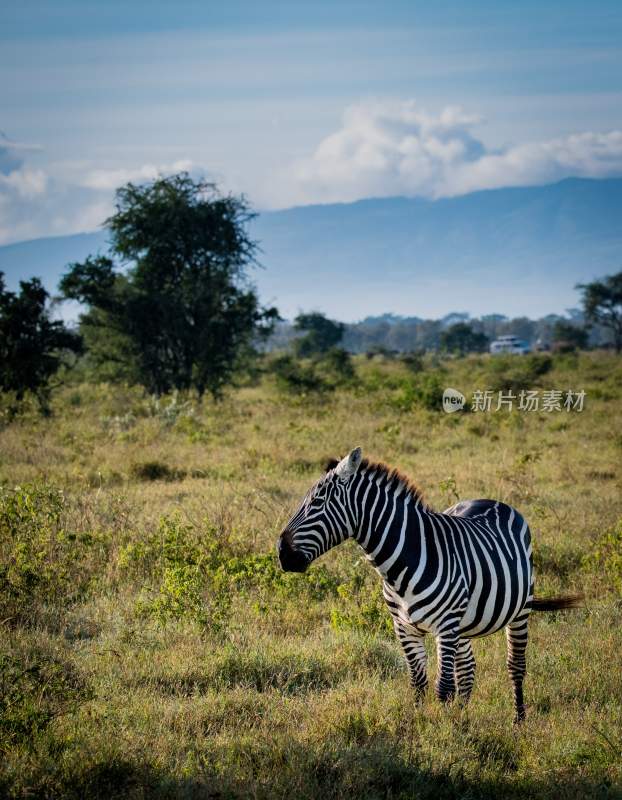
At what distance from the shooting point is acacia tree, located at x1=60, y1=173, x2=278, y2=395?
91.5 feet

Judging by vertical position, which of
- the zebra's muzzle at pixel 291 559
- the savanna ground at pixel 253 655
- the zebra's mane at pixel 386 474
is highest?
the zebra's mane at pixel 386 474

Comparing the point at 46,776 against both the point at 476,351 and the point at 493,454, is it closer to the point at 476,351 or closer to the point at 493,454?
the point at 493,454

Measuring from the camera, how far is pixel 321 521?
5488 millimetres

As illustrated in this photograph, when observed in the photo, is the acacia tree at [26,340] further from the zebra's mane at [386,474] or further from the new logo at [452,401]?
the zebra's mane at [386,474]

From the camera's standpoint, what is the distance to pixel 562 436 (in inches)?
759

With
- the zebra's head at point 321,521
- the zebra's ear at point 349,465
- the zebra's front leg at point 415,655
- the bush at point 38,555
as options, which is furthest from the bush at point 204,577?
the zebra's ear at point 349,465

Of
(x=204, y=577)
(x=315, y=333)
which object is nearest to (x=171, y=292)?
(x=204, y=577)

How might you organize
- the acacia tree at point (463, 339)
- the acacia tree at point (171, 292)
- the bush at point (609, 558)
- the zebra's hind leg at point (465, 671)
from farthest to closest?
the acacia tree at point (463, 339)
the acacia tree at point (171, 292)
the bush at point (609, 558)
the zebra's hind leg at point (465, 671)

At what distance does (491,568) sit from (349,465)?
1.40m

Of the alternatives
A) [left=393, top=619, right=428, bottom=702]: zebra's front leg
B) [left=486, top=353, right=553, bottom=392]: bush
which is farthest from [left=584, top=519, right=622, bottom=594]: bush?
[left=486, top=353, right=553, bottom=392]: bush

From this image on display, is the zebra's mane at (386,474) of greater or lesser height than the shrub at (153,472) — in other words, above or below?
above

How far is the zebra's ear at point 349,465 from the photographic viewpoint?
5.41 meters

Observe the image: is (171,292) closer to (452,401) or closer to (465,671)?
(452,401)

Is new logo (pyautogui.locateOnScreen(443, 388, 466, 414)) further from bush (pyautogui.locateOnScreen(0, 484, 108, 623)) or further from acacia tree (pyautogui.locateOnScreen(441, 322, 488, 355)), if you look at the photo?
acacia tree (pyautogui.locateOnScreen(441, 322, 488, 355))
